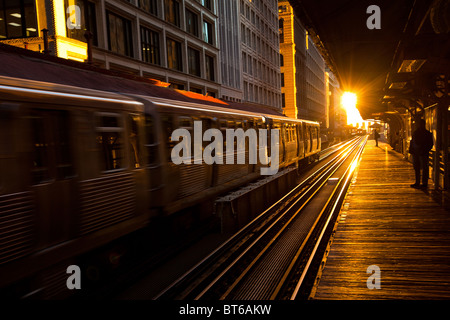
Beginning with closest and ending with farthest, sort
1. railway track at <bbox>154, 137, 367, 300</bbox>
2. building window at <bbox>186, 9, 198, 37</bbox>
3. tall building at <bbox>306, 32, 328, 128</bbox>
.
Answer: railway track at <bbox>154, 137, 367, 300</bbox>, building window at <bbox>186, 9, 198, 37</bbox>, tall building at <bbox>306, 32, 328, 128</bbox>

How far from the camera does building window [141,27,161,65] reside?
23.7m

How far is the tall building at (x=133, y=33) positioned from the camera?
1648cm

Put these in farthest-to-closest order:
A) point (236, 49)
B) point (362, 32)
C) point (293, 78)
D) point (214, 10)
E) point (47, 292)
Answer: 1. point (293, 78)
2. point (236, 49)
3. point (214, 10)
4. point (362, 32)
5. point (47, 292)

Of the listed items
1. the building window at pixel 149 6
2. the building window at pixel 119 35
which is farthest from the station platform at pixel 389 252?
the building window at pixel 149 6

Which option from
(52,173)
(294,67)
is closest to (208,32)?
(52,173)

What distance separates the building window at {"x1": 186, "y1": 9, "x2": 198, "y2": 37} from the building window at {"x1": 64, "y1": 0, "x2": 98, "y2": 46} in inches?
445

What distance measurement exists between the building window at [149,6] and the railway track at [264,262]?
657 inches

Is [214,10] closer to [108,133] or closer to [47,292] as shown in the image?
[108,133]

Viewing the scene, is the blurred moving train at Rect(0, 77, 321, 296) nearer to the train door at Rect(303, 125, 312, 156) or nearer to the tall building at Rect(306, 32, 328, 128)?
the train door at Rect(303, 125, 312, 156)

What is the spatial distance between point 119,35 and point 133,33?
1142mm

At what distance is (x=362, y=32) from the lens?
378 inches

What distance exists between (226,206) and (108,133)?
14.1ft

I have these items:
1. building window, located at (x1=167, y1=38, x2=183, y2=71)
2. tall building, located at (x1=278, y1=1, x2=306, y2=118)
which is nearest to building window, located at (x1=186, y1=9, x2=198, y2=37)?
building window, located at (x1=167, y1=38, x2=183, y2=71)
